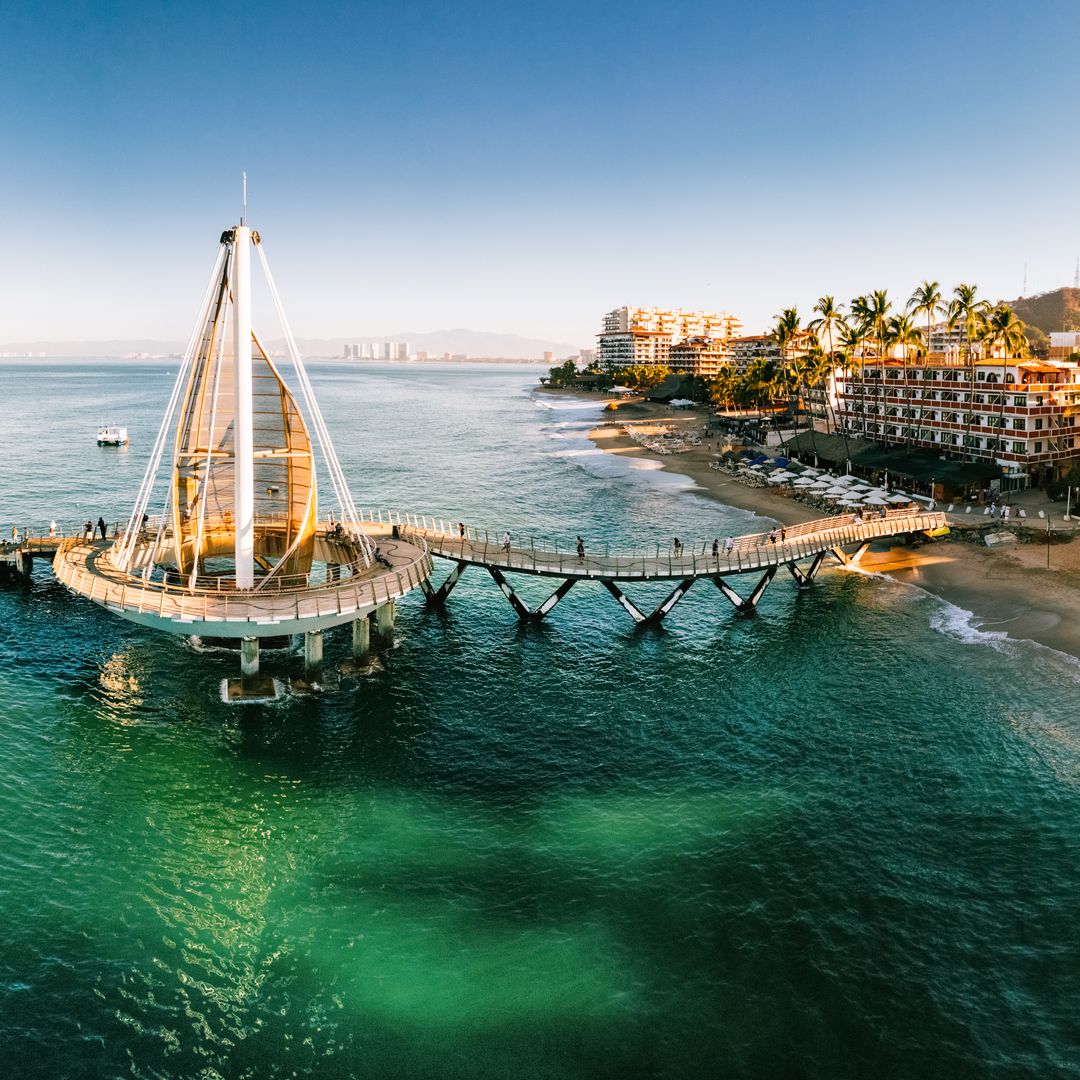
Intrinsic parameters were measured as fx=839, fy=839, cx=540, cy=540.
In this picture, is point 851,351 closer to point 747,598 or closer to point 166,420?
point 747,598

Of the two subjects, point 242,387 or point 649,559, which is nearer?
point 242,387

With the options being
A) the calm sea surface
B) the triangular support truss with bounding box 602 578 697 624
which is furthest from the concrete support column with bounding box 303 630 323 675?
the triangular support truss with bounding box 602 578 697 624

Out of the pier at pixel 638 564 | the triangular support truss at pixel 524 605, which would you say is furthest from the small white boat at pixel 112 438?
the triangular support truss at pixel 524 605

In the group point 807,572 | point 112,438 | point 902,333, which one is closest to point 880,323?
point 902,333

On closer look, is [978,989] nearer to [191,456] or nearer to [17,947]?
[17,947]

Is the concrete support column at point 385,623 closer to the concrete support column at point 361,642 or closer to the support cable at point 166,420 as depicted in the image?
the concrete support column at point 361,642

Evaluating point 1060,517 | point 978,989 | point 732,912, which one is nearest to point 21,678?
point 732,912
